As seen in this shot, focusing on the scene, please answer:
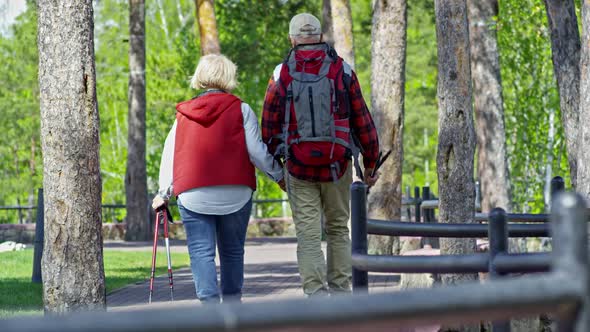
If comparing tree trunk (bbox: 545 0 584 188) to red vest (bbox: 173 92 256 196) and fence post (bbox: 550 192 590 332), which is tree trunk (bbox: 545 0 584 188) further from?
fence post (bbox: 550 192 590 332)

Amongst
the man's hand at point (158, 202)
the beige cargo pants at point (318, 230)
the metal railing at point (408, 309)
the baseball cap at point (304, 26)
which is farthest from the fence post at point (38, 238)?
the metal railing at point (408, 309)

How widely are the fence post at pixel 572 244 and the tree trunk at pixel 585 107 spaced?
6.97 metres

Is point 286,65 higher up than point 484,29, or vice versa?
point 484,29

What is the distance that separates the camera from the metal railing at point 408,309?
5.18 ft

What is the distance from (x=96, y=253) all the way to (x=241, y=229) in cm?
162

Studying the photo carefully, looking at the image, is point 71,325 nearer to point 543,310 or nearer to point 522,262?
point 543,310

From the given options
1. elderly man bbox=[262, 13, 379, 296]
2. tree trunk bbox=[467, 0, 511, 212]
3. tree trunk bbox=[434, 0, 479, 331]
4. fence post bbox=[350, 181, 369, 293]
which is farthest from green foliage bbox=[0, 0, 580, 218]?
fence post bbox=[350, 181, 369, 293]

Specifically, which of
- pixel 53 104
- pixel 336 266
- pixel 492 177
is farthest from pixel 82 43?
pixel 492 177

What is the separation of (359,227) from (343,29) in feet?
57.8

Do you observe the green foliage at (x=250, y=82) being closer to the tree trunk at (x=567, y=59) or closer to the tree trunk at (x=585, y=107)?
the tree trunk at (x=567, y=59)

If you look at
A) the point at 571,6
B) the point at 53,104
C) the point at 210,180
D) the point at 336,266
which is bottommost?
the point at 336,266

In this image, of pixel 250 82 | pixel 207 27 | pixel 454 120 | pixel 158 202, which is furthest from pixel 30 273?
pixel 250 82

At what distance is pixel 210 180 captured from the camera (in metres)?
7.55

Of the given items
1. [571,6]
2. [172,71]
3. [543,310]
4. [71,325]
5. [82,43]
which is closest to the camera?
[71,325]
